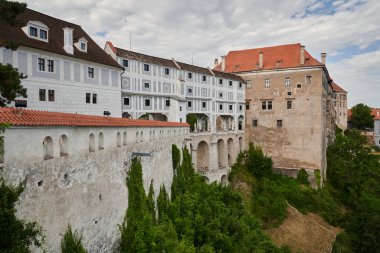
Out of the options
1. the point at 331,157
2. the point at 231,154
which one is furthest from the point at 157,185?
the point at 331,157

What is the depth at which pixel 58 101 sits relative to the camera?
20297 millimetres

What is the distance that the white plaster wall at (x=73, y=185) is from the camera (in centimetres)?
745

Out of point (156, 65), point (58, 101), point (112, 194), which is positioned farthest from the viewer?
point (156, 65)

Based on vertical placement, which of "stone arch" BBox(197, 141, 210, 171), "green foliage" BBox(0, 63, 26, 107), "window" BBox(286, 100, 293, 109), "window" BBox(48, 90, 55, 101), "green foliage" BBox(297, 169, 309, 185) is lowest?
"green foliage" BBox(297, 169, 309, 185)

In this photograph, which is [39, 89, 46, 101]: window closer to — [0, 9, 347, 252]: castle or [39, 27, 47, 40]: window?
[0, 9, 347, 252]: castle

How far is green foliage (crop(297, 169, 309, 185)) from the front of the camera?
121ft

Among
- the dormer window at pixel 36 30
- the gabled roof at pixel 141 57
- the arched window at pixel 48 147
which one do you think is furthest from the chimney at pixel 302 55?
the arched window at pixel 48 147

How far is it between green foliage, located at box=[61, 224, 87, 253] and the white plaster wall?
0.74ft

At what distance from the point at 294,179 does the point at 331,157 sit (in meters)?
10.5

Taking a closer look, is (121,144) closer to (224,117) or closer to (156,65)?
(156,65)

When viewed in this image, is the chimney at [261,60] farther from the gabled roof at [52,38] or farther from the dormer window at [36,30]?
the dormer window at [36,30]

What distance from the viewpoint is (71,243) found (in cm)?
902

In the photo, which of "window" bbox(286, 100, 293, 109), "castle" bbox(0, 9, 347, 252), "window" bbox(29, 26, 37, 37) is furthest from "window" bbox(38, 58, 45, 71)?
"window" bbox(286, 100, 293, 109)

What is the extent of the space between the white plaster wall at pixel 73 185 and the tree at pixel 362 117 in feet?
257
